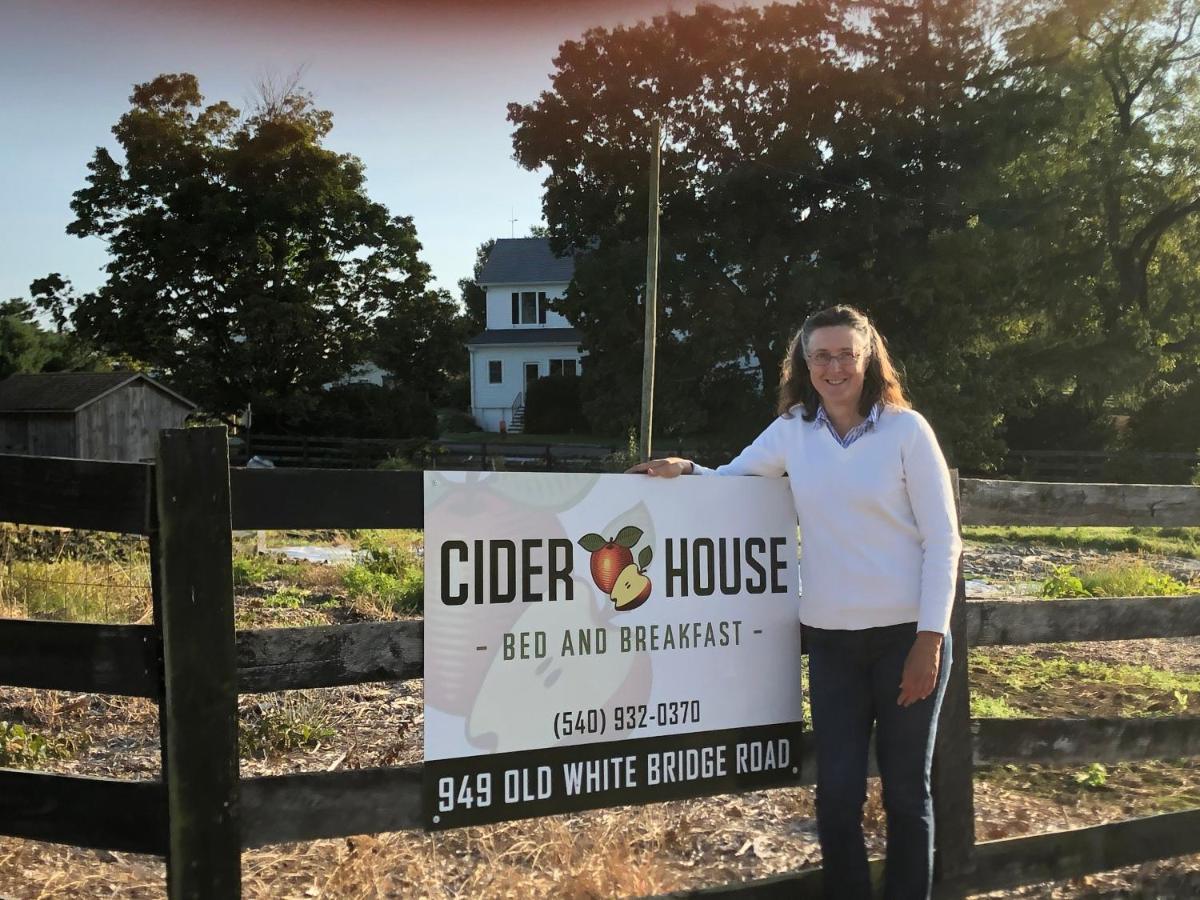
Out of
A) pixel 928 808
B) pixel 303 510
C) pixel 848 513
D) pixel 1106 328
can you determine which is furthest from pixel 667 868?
pixel 1106 328

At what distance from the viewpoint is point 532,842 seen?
3.65m

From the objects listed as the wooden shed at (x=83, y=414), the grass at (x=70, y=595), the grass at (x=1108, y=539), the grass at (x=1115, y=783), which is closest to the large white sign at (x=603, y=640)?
the grass at (x=1115, y=783)

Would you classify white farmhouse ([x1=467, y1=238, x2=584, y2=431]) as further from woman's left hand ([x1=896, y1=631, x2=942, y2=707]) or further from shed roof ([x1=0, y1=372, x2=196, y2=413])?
woman's left hand ([x1=896, y1=631, x2=942, y2=707])

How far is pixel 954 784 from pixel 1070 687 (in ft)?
11.6

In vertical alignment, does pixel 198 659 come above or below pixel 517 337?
below

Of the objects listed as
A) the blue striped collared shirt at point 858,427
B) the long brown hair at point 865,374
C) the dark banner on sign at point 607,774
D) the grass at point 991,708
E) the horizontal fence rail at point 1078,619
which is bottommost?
the grass at point 991,708

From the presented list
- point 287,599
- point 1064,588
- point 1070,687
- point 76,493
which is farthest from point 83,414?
point 76,493

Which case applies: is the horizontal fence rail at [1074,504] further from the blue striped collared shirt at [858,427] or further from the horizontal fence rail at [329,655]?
the horizontal fence rail at [329,655]

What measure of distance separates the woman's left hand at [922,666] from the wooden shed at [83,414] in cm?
3133

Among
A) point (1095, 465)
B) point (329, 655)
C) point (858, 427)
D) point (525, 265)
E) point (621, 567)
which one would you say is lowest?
Result: point (1095, 465)

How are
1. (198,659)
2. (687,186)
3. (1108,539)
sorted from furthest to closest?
(687,186) → (1108,539) → (198,659)

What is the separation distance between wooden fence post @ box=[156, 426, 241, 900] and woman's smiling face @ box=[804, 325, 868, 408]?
1.60 m

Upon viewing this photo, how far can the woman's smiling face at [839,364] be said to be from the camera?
113 inches

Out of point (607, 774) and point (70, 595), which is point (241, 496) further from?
point (70, 595)
